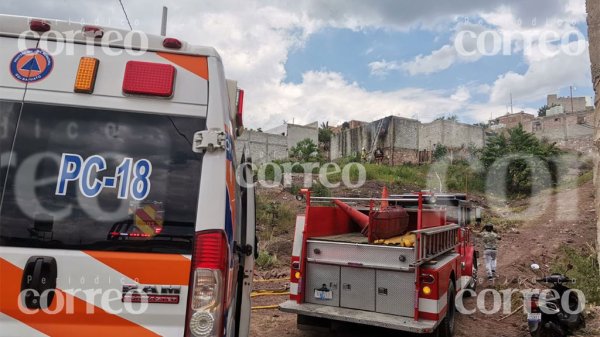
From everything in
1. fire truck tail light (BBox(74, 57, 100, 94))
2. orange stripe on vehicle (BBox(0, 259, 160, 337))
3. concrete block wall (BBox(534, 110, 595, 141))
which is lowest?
orange stripe on vehicle (BBox(0, 259, 160, 337))

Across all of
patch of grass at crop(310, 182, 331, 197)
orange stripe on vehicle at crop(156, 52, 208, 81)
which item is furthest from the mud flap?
patch of grass at crop(310, 182, 331, 197)

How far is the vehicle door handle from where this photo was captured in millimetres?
2113

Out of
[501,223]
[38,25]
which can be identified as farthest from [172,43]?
[501,223]

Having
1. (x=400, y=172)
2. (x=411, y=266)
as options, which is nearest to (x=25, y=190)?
(x=411, y=266)

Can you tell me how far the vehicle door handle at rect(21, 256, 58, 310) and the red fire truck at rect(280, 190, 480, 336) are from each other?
12.0ft

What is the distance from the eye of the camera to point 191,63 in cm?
249

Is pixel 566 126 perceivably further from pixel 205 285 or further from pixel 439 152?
pixel 205 285

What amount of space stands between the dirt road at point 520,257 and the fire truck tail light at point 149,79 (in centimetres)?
Answer: 422

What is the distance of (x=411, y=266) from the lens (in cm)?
495

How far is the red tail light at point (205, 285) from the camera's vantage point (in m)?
2.20

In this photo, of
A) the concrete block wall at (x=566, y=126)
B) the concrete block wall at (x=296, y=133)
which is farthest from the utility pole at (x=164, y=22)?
the concrete block wall at (x=566, y=126)

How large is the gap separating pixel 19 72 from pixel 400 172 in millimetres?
27374

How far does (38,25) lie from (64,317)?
1.63 metres

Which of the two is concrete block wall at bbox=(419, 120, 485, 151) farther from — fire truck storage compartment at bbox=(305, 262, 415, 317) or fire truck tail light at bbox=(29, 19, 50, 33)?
fire truck tail light at bbox=(29, 19, 50, 33)
